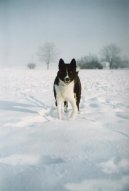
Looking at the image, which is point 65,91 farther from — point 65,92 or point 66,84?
point 66,84

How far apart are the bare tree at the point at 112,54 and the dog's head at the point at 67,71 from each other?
812 mm

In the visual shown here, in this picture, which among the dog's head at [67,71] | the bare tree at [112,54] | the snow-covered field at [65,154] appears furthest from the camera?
the dog's head at [67,71]

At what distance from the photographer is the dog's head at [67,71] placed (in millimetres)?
4703

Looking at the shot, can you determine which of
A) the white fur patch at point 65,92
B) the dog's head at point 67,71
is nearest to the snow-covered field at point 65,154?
the white fur patch at point 65,92

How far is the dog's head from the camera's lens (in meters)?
4.70

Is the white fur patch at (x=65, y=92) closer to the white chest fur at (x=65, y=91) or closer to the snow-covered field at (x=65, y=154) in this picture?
the white chest fur at (x=65, y=91)

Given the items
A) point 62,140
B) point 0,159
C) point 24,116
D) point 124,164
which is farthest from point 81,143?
point 24,116

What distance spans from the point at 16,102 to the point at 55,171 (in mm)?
4132

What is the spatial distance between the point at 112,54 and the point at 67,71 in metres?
1.15

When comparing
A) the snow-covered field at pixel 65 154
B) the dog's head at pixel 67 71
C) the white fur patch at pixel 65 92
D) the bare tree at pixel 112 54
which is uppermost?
the bare tree at pixel 112 54

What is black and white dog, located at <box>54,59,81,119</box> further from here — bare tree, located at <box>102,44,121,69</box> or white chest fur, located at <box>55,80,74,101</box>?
bare tree, located at <box>102,44,121,69</box>

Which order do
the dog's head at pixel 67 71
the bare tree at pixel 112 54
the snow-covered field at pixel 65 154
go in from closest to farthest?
the snow-covered field at pixel 65 154 < the bare tree at pixel 112 54 < the dog's head at pixel 67 71

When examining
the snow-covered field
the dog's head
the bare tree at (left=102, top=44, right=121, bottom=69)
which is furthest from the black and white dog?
the bare tree at (left=102, top=44, right=121, bottom=69)

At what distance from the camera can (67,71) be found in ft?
15.5
